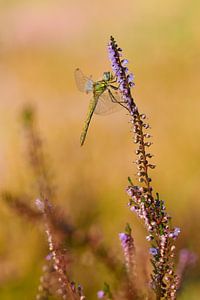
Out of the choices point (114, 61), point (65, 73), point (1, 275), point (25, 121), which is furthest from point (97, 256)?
point (65, 73)

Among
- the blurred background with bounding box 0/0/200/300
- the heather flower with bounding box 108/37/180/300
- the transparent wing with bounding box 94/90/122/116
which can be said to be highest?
the blurred background with bounding box 0/0/200/300

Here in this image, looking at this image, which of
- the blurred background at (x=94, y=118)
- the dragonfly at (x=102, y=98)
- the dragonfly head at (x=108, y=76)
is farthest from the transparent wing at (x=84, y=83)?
the blurred background at (x=94, y=118)

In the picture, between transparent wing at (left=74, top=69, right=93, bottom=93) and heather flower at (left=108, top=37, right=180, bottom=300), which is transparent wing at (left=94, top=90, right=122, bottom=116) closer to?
transparent wing at (left=74, top=69, right=93, bottom=93)

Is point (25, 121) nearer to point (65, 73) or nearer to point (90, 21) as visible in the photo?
point (65, 73)

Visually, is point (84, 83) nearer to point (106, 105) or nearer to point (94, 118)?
→ point (106, 105)

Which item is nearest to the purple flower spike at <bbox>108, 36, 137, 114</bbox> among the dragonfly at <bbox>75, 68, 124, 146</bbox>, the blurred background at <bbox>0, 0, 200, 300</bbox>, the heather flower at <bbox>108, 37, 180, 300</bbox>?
the heather flower at <bbox>108, 37, 180, 300</bbox>

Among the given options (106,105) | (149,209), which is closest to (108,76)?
(106,105)

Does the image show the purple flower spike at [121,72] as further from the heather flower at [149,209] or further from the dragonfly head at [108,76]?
the dragonfly head at [108,76]

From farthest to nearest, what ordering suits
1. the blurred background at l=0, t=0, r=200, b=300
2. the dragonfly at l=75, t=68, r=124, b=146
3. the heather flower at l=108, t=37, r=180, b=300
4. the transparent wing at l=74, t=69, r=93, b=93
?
the blurred background at l=0, t=0, r=200, b=300 → the transparent wing at l=74, t=69, r=93, b=93 → the dragonfly at l=75, t=68, r=124, b=146 → the heather flower at l=108, t=37, r=180, b=300
